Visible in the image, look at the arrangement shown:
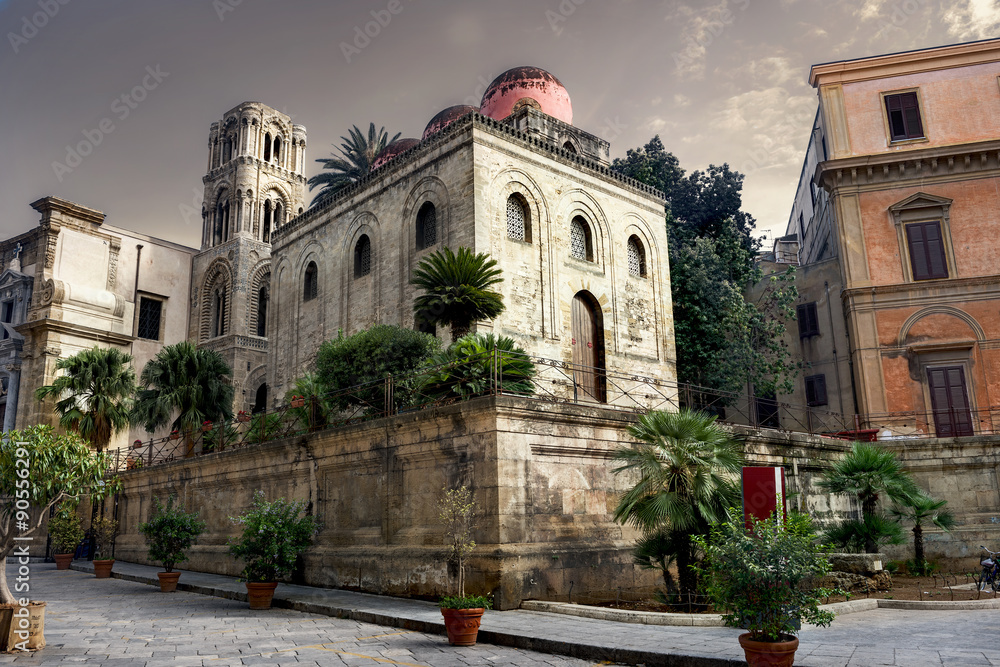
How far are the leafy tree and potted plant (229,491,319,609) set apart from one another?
410cm

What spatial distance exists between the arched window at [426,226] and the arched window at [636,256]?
6894mm

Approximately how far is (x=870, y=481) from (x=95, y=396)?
1047 inches

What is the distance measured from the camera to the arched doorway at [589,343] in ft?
71.7

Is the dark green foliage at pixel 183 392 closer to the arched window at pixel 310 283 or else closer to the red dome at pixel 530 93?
the arched window at pixel 310 283

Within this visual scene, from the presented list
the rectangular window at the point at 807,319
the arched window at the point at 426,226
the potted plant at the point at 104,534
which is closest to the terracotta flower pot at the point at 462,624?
the arched window at the point at 426,226

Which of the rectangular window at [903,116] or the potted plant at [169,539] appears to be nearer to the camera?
the potted plant at [169,539]

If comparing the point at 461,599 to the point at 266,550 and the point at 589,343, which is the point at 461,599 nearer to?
the point at 266,550

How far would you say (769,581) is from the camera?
255 inches

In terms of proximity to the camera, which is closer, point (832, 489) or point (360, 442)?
point (360, 442)

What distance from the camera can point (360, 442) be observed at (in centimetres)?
1423

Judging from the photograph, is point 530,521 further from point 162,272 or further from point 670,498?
point 162,272

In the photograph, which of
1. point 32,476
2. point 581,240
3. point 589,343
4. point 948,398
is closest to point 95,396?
point 589,343

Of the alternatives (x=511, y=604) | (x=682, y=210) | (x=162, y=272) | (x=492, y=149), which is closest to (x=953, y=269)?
(x=682, y=210)

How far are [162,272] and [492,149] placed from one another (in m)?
27.3
